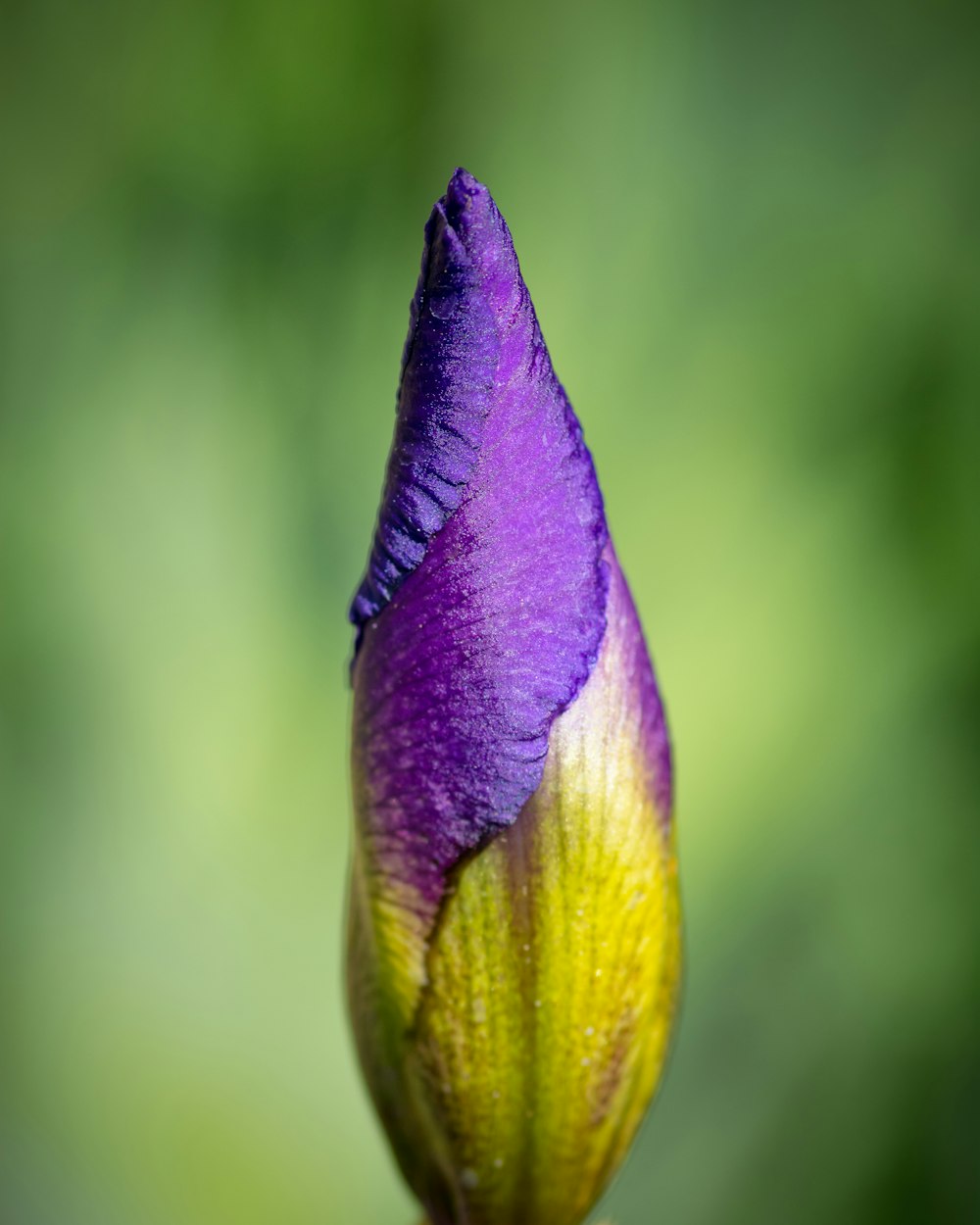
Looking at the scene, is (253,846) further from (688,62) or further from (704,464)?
(688,62)

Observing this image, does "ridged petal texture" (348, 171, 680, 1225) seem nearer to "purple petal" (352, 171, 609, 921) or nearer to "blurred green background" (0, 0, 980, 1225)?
"purple petal" (352, 171, 609, 921)

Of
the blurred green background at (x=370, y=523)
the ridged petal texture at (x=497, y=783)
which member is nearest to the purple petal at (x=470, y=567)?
the ridged petal texture at (x=497, y=783)

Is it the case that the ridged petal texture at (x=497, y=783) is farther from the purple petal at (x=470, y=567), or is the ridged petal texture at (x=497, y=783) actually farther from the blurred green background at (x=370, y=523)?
the blurred green background at (x=370, y=523)

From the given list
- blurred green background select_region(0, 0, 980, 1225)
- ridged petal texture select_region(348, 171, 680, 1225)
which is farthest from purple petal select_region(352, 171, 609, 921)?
blurred green background select_region(0, 0, 980, 1225)

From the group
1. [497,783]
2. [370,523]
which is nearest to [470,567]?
[497,783]

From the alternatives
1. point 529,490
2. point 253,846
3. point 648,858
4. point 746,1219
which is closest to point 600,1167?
point 648,858

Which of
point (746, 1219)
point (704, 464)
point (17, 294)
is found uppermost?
point (17, 294)
